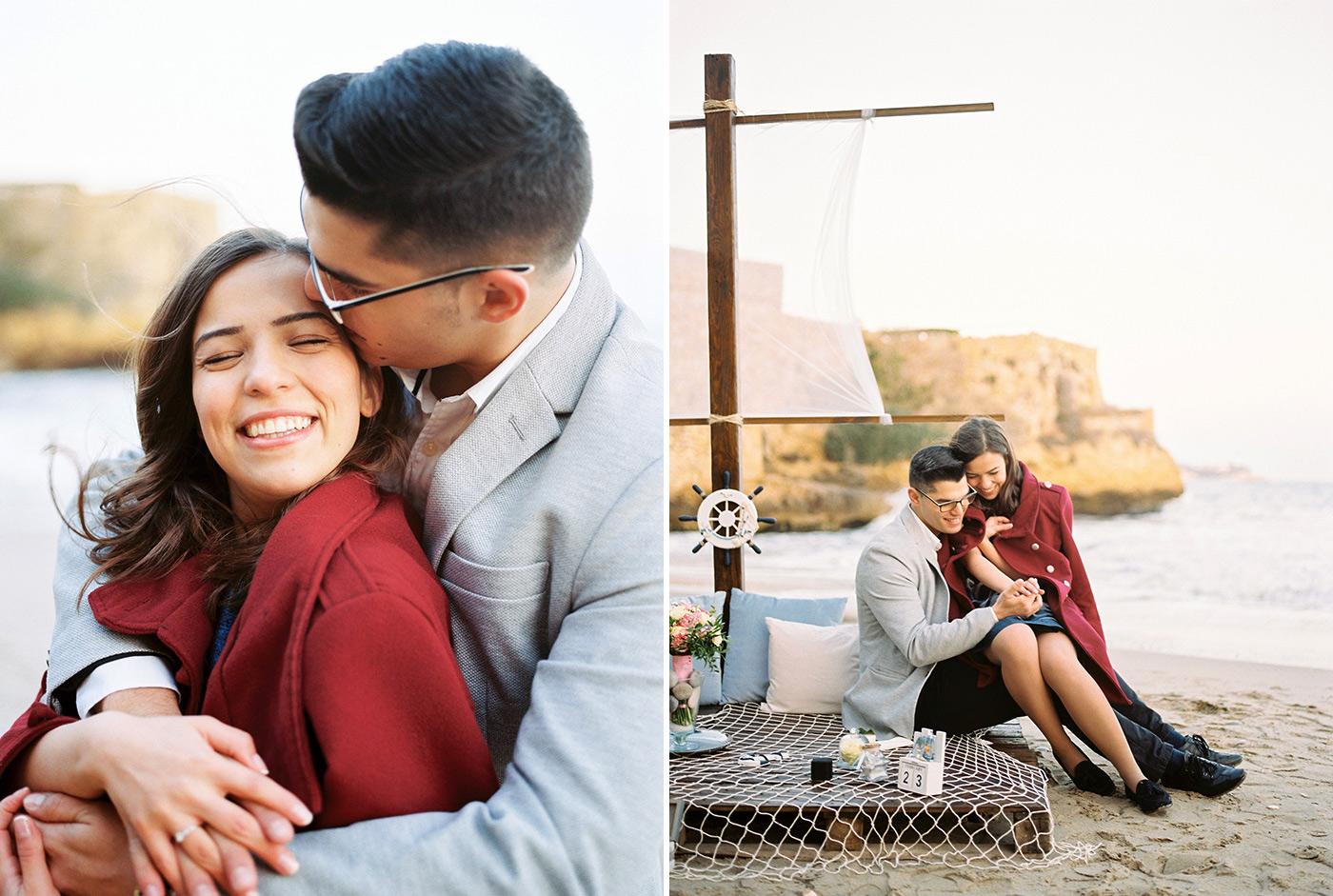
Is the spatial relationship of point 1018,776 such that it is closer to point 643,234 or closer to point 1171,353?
point 643,234

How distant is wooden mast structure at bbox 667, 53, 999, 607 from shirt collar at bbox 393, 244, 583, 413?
3.38 metres

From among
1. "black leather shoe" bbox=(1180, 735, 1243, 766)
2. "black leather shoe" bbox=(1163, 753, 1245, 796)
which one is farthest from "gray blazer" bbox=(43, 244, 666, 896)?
"black leather shoe" bbox=(1180, 735, 1243, 766)

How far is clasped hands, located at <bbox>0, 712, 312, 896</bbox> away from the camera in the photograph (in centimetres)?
133

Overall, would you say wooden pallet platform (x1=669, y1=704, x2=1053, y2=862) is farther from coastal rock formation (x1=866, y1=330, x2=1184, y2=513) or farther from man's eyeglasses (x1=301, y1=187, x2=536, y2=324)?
coastal rock formation (x1=866, y1=330, x2=1184, y2=513)

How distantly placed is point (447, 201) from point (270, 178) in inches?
13.1

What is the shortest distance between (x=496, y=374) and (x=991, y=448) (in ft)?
11.5

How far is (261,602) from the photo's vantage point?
1.39 m

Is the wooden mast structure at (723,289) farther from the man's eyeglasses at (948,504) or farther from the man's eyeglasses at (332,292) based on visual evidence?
the man's eyeglasses at (332,292)

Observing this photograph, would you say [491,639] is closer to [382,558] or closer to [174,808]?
[382,558]

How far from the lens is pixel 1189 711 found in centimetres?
577

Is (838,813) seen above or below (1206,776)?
above

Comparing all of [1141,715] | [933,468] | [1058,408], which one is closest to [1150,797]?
[1141,715]

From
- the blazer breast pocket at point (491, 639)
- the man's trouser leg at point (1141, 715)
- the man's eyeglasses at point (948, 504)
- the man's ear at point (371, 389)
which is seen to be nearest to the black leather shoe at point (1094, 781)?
the man's trouser leg at point (1141, 715)

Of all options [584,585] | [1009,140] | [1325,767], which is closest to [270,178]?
[584,585]
